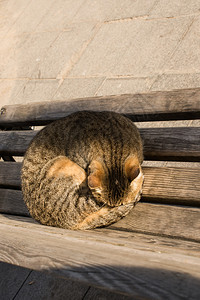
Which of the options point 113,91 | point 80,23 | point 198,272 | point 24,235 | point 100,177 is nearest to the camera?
point 198,272

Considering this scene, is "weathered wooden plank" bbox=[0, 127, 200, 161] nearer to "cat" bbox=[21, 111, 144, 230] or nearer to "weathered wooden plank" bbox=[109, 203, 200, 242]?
"cat" bbox=[21, 111, 144, 230]

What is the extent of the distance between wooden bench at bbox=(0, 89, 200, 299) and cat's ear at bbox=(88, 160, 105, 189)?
0.29 metres

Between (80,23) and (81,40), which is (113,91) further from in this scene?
(80,23)

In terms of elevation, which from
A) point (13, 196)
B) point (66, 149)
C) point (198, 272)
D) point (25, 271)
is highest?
point (198, 272)

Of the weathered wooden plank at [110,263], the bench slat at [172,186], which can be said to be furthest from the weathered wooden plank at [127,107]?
the weathered wooden plank at [110,263]

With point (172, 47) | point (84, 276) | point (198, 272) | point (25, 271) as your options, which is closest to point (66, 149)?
point (25, 271)

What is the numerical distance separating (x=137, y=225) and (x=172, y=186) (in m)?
0.33

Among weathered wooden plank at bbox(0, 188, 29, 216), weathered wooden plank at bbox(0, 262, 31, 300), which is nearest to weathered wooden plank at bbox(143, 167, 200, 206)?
weathered wooden plank at bbox(0, 188, 29, 216)

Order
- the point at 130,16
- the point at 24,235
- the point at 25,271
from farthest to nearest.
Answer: the point at 130,16 < the point at 25,271 < the point at 24,235

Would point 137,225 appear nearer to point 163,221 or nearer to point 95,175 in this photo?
point 163,221

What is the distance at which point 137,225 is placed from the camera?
81.4 inches

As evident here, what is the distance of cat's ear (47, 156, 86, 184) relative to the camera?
2189 millimetres

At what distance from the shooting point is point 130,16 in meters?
4.74

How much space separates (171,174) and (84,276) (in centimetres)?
114
